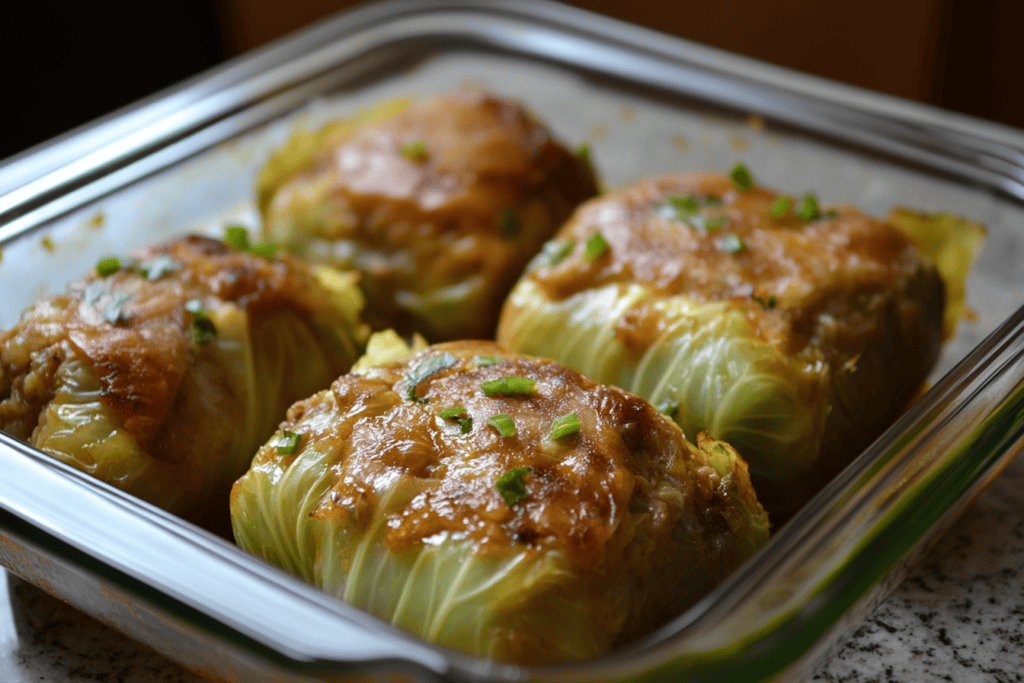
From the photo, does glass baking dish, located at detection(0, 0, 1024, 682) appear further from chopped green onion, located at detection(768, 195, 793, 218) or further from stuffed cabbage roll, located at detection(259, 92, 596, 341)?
chopped green onion, located at detection(768, 195, 793, 218)

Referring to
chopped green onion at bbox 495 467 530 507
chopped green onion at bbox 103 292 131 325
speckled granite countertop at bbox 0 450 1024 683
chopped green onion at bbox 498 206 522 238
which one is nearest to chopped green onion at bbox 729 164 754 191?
chopped green onion at bbox 498 206 522 238

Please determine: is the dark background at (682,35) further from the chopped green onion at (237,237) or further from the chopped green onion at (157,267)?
the chopped green onion at (157,267)

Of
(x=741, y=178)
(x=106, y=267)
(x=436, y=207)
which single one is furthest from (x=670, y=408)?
(x=106, y=267)

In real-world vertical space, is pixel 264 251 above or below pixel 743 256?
below

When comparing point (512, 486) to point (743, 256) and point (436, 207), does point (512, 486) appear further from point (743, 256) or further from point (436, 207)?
point (436, 207)

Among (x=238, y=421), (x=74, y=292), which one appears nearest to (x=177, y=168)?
(x=74, y=292)
